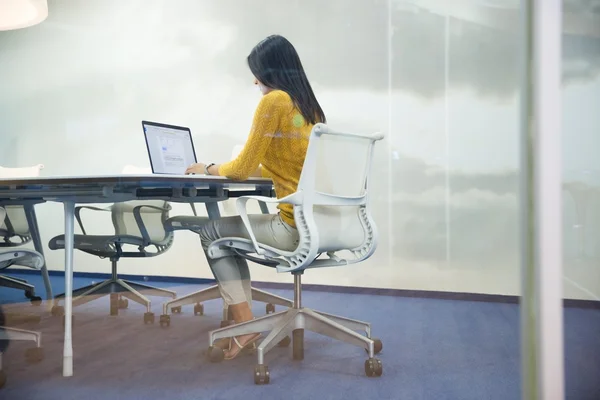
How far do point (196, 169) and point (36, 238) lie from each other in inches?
28.2

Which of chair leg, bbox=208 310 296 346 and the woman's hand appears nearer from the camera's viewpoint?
chair leg, bbox=208 310 296 346

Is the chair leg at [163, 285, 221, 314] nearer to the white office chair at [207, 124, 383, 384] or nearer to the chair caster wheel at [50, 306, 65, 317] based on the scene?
the white office chair at [207, 124, 383, 384]

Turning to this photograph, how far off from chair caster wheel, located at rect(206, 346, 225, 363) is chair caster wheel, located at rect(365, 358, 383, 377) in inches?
22.3

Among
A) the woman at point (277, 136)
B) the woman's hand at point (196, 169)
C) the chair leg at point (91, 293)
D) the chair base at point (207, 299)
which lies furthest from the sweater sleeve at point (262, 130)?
the chair leg at point (91, 293)

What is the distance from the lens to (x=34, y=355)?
220 cm

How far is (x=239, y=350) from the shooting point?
2236 millimetres

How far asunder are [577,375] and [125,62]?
1.99m

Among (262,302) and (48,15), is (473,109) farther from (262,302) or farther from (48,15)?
(48,15)

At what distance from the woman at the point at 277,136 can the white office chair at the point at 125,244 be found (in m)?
0.40

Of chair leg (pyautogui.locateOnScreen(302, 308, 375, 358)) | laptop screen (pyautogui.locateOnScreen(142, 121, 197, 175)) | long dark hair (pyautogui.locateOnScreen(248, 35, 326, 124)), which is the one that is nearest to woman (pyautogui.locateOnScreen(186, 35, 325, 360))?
long dark hair (pyautogui.locateOnScreen(248, 35, 326, 124))

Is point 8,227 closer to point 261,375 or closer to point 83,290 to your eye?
point 83,290

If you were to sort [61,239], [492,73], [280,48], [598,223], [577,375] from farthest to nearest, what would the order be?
[61,239]
[280,48]
[492,73]
[598,223]
[577,375]

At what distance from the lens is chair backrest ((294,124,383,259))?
2131mm

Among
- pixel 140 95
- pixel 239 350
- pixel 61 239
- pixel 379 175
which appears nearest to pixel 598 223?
pixel 379 175
